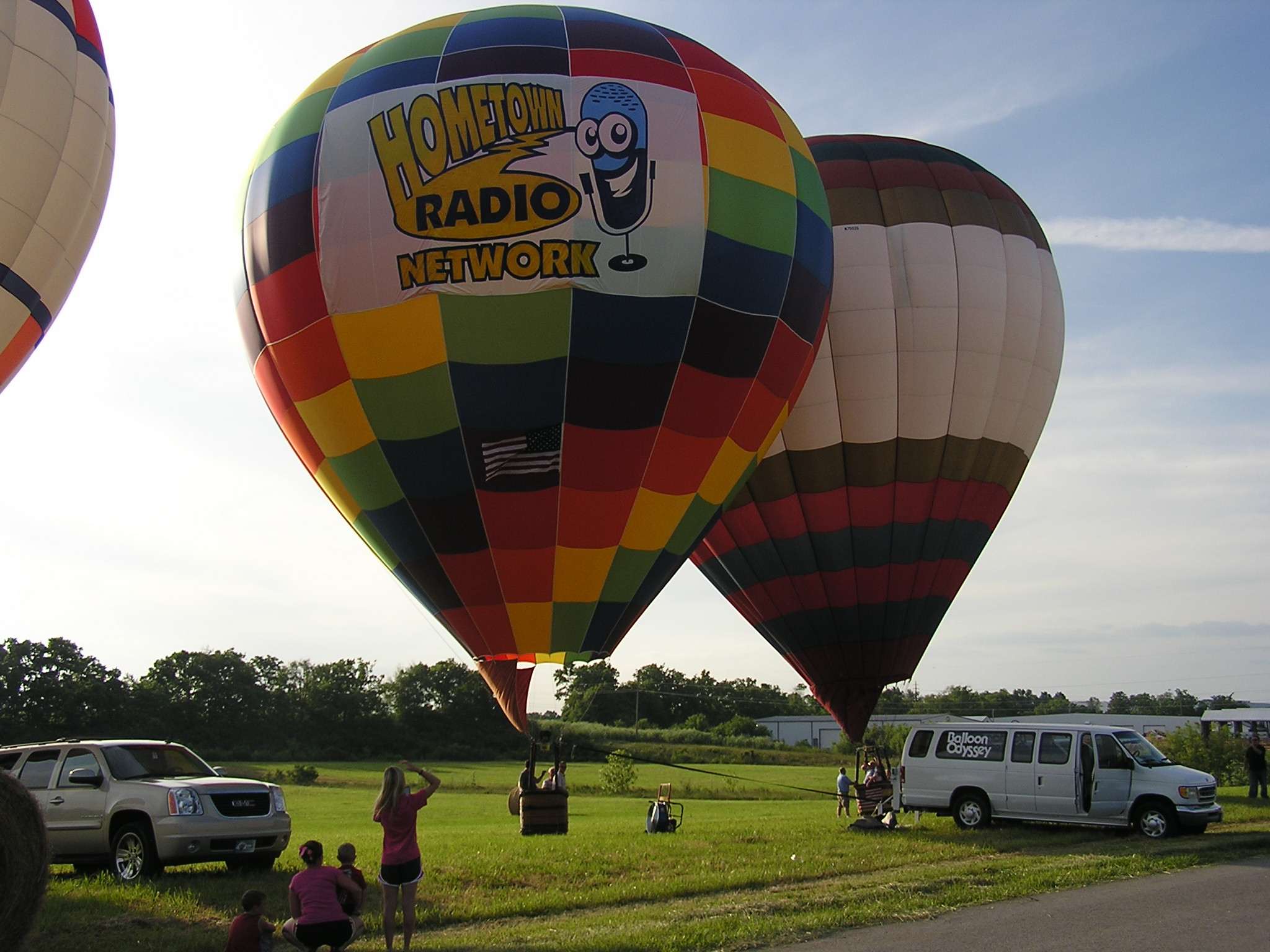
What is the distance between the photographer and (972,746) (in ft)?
46.0

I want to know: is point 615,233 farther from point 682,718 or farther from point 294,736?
point 682,718

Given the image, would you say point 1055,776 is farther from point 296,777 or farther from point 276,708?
point 276,708

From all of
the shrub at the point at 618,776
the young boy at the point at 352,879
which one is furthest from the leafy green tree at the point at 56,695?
the young boy at the point at 352,879

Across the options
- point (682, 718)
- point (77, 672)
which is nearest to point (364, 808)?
point (77, 672)

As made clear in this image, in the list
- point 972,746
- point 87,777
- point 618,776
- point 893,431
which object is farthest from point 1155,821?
point 618,776

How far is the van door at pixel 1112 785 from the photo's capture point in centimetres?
1280

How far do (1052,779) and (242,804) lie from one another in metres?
8.92

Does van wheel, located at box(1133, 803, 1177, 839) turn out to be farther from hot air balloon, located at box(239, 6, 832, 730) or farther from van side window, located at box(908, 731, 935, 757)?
hot air balloon, located at box(239, 6, 832, 730)

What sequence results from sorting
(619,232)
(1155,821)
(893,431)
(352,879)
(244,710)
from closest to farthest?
1. (352,879)
2. (619,232)
3. (1155,821)
4. (893,431)
5. (244,710)

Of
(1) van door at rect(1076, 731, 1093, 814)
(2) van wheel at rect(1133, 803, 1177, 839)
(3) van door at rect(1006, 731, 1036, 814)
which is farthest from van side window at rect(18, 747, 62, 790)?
(2) van wheel at rect(1133, 803, 1177, 839)

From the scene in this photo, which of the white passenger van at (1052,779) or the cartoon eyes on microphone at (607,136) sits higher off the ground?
the cartoon eyes on microphone at (607,136)

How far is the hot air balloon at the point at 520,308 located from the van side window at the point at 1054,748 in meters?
5.05

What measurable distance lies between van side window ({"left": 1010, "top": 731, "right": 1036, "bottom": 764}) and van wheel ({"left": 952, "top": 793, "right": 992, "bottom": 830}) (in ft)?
2.11

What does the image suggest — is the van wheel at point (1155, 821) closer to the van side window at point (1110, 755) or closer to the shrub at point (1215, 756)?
the van side window at point (1110, 755)
